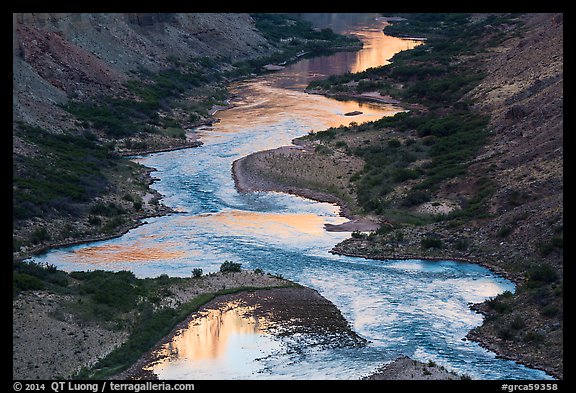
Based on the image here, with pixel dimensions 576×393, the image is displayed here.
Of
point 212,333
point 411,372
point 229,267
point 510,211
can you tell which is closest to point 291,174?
point 510,211

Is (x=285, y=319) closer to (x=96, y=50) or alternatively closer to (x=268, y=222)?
(x=268, y=222)

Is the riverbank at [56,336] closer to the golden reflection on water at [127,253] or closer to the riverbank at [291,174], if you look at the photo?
the golden reflection on water at [127,253]

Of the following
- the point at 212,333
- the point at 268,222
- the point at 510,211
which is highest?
the point at 510,211

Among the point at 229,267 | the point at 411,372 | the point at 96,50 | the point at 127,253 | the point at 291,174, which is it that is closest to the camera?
the point at 411,372

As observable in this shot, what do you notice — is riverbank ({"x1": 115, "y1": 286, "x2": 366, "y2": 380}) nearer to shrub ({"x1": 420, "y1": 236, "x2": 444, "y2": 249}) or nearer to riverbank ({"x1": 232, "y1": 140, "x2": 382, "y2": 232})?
shrub ({"x1": 420, "y1": 236, "x2": 444, "y2": 249})

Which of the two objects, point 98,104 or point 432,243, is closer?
point 432,243

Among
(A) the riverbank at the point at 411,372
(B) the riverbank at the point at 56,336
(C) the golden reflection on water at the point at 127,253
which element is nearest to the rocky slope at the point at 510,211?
(A) the riverbank at the point at 411,372

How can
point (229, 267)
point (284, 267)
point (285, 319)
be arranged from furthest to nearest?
point (284, 267), point (229, 267), point (285, 319)
